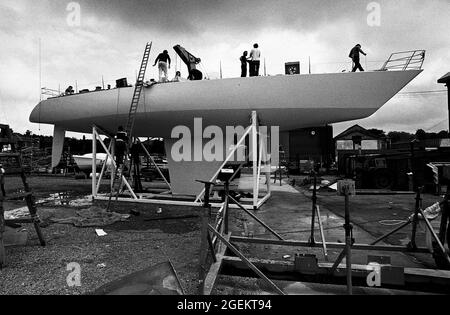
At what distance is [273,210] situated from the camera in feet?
22.3

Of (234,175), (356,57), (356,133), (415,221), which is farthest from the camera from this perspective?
(356,133)

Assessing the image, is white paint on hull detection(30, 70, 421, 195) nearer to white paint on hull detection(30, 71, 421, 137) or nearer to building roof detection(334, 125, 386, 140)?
white paint on hull detection(30, 71, 421, 137)

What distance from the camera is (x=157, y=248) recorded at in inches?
152

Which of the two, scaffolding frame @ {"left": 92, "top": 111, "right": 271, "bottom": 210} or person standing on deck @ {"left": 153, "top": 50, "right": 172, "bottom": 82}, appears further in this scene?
person standing on deck @ {"left": 153, "top": 50, "right": 172, "bottom": 82}

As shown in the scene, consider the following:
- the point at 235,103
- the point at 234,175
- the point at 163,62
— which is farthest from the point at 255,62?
the point at 234,175

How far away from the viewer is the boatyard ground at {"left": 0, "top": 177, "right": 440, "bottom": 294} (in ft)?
8.95
